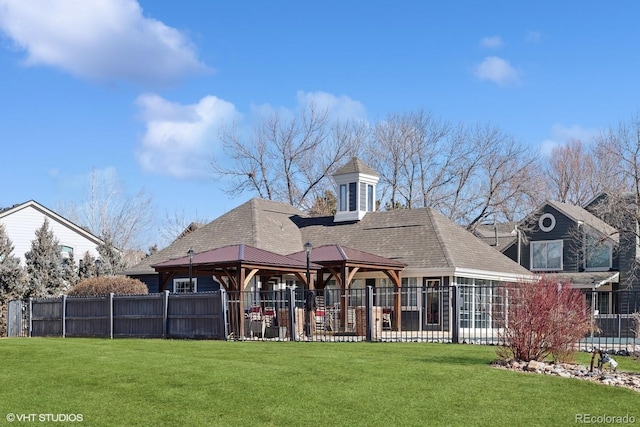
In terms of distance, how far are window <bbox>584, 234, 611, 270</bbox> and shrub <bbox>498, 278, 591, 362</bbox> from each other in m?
29.8

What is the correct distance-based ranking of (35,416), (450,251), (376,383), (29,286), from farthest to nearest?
(29,286)
(450,251)
(376,383)
(35,416)

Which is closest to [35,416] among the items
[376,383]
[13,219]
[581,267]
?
[376,383]

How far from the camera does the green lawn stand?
9844mm

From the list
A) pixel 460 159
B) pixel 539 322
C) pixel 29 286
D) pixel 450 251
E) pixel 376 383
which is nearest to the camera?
pixel 376 383

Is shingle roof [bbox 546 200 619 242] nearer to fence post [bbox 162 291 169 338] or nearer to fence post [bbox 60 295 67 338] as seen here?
fence post [bbox 162 291 169 338]

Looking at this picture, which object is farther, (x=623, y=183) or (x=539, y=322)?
(x=623, y=183)

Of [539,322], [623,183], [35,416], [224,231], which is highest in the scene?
[623,183]

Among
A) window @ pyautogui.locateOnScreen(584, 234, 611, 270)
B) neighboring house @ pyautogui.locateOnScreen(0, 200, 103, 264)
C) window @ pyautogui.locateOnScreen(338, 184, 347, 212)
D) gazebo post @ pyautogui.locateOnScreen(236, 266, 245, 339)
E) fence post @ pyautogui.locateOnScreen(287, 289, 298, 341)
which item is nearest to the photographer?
fence post @ pyautogui.locateOnScreen(287, 289, 298, 341)

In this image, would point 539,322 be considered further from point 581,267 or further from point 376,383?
point 581,267

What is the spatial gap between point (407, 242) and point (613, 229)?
1697 centimetres

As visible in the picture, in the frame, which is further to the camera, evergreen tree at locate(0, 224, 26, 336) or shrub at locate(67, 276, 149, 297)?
evergreen tree at locate(0, 224, 26, 336)

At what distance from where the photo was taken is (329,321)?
2584 centimetres

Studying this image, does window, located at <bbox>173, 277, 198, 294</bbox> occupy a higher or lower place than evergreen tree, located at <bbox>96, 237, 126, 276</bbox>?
lower

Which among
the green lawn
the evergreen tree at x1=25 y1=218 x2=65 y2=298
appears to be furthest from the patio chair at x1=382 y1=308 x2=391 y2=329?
the evergreen tree at x1=25 y1=218 x2=65 y2=298
